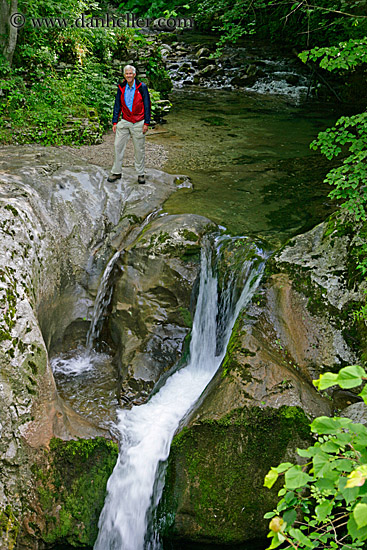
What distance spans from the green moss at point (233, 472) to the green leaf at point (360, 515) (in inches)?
120

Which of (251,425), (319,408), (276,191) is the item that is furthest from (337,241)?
(276,191)

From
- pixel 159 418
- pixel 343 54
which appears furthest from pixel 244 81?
pixel 159 418

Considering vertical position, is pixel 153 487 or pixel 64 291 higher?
pixel 64 291

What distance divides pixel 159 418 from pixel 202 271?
1.79 metres

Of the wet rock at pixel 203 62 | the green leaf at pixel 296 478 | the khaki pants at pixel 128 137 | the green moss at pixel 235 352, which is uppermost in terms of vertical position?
the wet rock at pixel 203 62

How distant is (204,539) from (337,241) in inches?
127

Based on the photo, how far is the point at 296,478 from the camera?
177 centimetres

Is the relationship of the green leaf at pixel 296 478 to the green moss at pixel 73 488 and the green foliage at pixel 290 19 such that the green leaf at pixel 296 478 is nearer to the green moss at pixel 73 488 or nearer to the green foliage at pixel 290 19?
the green moss at pixel 73 488

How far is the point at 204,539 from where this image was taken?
4.56m

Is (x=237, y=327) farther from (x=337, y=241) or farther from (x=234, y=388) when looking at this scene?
(x=337, y=241)

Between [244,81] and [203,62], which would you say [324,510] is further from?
[203,62]

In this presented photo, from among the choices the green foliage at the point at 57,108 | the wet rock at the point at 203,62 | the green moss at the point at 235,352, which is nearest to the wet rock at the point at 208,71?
the wet rock at the point at 203,62

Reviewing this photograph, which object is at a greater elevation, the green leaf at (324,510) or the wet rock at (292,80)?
the wet rock at (292,80)

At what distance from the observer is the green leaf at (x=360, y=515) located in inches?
57.9
